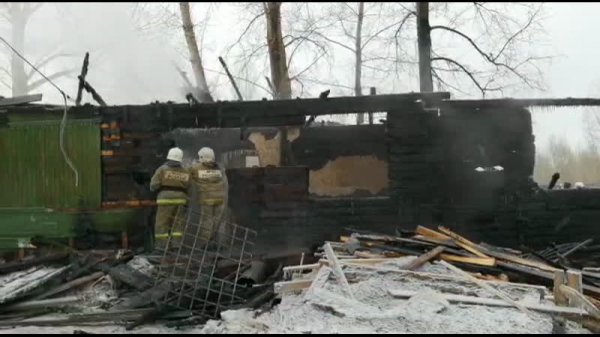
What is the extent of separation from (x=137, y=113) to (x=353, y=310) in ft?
20.7

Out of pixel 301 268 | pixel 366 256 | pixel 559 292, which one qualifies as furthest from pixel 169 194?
pixel 559 292

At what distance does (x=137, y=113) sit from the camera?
9359 mm

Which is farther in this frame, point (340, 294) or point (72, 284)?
point (72, 284)

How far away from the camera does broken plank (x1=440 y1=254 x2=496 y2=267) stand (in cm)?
580

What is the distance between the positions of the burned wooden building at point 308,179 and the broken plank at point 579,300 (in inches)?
179

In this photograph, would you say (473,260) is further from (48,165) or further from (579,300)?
(48,165)

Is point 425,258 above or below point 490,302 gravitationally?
above

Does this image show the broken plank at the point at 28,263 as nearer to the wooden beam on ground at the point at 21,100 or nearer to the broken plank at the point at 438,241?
the wooden beam on ground at the point at 21,100

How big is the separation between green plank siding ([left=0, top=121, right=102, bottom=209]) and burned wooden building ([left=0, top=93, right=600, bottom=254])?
0.06 feet

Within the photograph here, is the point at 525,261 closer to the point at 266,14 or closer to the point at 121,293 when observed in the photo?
the point at 121,293

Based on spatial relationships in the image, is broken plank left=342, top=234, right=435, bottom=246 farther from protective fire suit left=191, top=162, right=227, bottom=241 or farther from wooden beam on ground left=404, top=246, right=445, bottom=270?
protective fire suit left=191, top=162, right=227, bottom=241

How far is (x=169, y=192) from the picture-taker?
7.92 meters

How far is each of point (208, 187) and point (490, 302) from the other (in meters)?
4.84

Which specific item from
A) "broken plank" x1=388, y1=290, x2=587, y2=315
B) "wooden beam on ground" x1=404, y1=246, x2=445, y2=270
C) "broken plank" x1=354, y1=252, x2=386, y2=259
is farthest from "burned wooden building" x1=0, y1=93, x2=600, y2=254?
"broken plank" x1=388, y1=290, x2=587, y2=315
